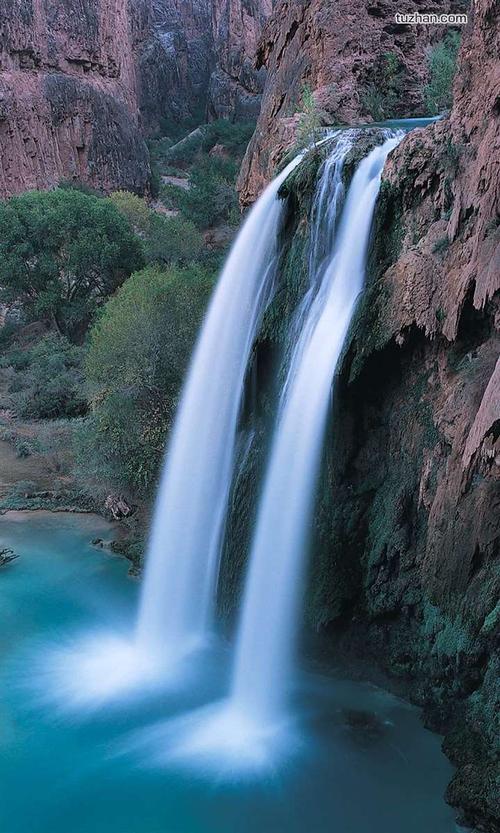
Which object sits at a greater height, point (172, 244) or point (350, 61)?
point (350, 61)

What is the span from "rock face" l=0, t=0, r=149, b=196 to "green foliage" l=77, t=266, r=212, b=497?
25982mm

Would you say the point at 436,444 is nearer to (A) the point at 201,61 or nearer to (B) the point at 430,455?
(B) the point at 430,455

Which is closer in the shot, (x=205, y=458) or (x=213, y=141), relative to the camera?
(x=205, y=458)

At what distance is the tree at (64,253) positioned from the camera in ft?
94.7

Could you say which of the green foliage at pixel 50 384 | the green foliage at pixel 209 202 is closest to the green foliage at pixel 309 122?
the green foliage at pixel 50 384

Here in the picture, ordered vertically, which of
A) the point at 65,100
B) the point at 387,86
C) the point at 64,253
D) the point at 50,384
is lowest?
the point at 50,384

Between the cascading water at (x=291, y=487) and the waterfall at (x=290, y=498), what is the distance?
14 millimetres

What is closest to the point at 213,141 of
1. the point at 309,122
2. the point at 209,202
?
the point at 209,202

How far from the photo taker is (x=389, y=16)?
17.3 metres

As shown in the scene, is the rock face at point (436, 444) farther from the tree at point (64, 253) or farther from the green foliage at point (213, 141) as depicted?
the green foliage at point (213, 141)

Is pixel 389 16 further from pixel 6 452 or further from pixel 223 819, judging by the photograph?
pixel 223 819

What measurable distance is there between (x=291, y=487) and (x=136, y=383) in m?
7.00

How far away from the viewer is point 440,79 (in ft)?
49.1
